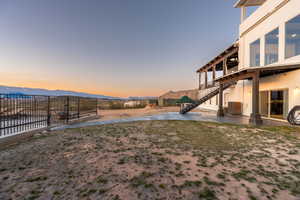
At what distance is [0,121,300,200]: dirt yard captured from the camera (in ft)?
5.66

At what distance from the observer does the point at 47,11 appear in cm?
1044

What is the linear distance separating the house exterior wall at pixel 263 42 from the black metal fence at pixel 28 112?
45.2 feet

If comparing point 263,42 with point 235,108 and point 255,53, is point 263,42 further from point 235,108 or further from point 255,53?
point 235,108

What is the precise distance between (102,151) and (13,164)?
188 cm

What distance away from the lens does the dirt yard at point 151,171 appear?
1.73m

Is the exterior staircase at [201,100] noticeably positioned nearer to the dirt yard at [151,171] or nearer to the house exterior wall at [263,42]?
the house exterior wall at [263,42]

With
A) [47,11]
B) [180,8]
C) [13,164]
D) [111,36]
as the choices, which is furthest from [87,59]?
[13,164]

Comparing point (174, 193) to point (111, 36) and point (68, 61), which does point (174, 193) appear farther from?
point (68, 61)

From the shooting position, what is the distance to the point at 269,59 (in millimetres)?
8156

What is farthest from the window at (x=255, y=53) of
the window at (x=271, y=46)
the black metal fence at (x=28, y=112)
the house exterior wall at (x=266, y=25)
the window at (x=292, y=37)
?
the black metal fence at (x=28, y=112)

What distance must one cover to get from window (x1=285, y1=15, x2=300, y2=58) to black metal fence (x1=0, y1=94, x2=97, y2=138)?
14.0 metres

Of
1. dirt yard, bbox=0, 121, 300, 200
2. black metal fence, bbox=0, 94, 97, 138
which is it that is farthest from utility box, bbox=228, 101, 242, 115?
black metal fence, bbox=0, 94, 97, 138

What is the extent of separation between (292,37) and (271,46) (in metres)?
1.20

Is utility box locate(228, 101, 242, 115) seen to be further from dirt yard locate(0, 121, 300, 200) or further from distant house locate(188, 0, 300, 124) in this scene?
dirt yard locate(0, 121, 300, 200)
